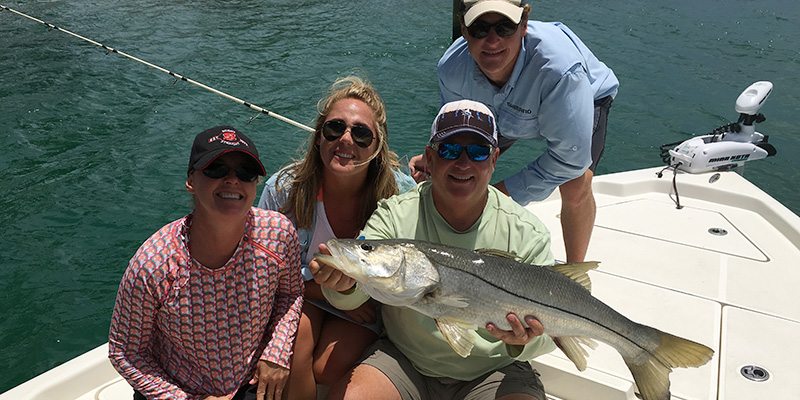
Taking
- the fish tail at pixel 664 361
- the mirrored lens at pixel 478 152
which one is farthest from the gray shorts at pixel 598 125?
the fish tail at pixel 664 361

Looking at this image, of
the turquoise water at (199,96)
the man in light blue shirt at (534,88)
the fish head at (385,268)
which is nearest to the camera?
the fish head at (385,268)

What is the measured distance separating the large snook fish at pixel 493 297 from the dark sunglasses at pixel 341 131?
32.0 inches

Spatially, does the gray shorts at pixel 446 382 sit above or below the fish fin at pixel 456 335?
below

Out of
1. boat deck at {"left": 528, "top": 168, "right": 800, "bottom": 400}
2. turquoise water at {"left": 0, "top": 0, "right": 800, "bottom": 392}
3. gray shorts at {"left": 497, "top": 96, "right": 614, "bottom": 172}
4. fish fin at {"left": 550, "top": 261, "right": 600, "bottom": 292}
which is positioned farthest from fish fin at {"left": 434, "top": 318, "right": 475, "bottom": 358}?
turquoise water at {"left": 0, "top": 0, "right": 800, "bottom": 392}

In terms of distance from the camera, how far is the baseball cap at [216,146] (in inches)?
101

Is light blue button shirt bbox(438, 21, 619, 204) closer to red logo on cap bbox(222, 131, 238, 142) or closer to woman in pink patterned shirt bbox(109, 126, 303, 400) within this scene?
woman in pink patterned shirt bbox(109, 126, 303, 400)

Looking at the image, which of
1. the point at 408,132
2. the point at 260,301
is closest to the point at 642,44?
the point at 408,132

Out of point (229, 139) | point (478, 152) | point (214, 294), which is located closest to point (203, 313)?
point (214, 294)

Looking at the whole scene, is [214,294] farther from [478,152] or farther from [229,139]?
[478,152]

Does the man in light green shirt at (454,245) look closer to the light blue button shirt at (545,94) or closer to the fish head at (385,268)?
the fish head at (385,268)

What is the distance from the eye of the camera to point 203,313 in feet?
8.95

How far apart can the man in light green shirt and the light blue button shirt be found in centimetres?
94

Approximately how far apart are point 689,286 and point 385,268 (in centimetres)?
297

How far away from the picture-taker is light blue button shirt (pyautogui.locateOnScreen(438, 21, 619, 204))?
12.0 ft
